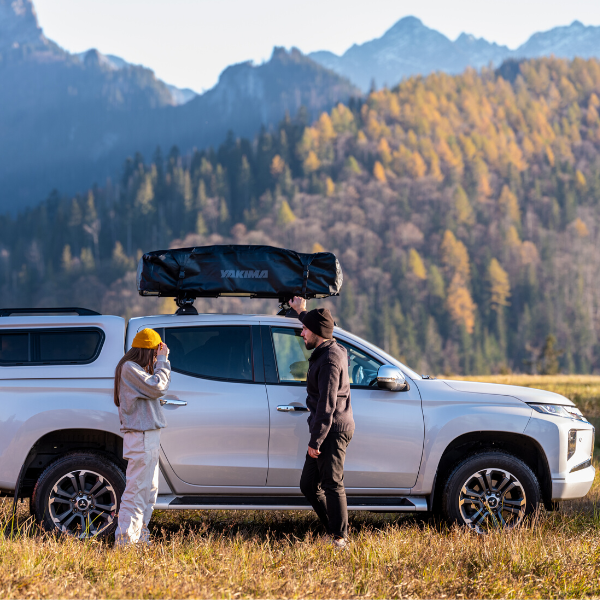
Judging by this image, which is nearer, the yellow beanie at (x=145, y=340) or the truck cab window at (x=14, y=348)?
the yellow beanie at (x=145, y=340)

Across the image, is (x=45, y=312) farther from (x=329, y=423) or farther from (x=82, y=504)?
(x=329, y=423)

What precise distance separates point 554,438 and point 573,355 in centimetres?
13248

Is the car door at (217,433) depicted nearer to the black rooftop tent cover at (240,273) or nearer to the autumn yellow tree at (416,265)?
the black rooftop tent cover at (240,273)

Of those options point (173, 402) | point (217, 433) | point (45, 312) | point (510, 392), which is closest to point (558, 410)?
point (510, 392)

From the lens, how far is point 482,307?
138 m

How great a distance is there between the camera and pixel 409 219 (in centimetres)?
14950

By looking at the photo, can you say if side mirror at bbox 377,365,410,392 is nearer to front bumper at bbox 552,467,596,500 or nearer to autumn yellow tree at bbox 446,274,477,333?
front bumper at bbox 552,467,596,500

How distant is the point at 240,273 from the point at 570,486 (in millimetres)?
3212

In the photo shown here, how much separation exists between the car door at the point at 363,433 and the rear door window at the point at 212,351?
19cm

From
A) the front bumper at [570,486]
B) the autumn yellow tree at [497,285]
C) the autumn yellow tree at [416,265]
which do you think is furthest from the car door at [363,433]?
the autumn yellow tree at [497,285]

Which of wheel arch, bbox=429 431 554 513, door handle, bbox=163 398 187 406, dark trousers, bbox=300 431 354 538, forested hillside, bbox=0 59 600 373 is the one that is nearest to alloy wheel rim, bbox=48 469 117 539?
door handle, bbox=163 398 187 406

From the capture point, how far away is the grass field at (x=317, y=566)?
462cm

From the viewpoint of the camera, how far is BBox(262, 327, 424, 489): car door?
5.90m

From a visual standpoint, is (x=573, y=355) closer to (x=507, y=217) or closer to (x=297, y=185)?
(x=507, y=217)
